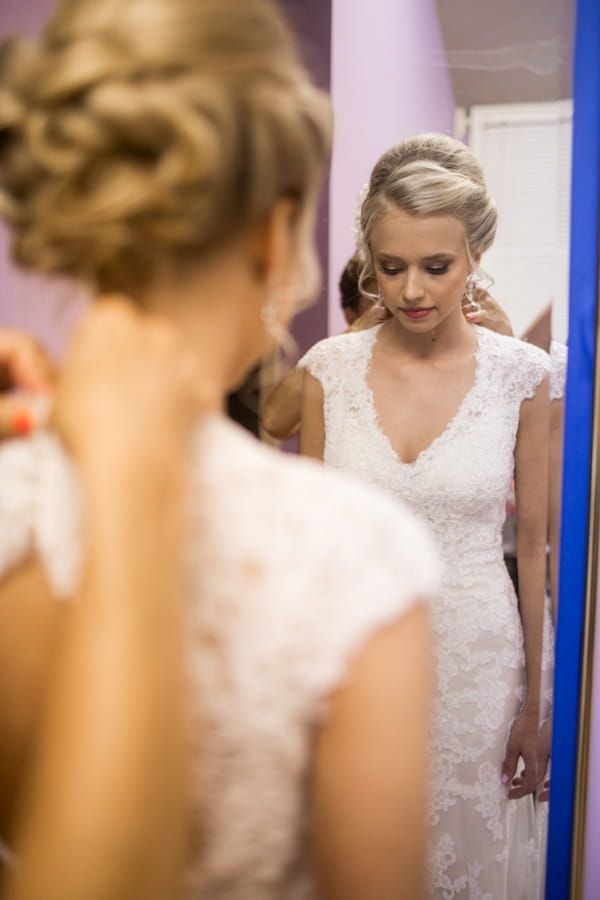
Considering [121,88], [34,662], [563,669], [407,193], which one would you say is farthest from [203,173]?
[563,669]

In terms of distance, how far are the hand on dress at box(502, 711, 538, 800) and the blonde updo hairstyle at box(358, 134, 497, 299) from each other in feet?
2.15

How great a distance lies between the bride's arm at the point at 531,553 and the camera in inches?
46.3

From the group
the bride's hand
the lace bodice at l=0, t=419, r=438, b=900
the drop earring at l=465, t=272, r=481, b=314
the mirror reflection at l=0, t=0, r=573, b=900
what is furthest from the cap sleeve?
the drop earring at l=465, t=272, r=481, b=314

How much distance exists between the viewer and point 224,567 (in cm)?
62

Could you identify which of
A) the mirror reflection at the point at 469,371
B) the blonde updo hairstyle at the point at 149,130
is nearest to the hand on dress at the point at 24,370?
the blonde updo hairstyle at the point at 149,130

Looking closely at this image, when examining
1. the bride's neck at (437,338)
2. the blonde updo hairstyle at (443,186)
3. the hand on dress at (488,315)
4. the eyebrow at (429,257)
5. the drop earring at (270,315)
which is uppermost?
the blonde updo hairstyle at (443,186)

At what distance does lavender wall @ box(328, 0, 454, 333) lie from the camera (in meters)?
1.15

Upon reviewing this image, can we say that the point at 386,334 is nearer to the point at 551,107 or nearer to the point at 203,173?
the point at 551,107

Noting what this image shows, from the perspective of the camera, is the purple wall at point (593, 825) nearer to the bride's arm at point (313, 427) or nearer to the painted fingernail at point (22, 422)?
the bride's arm at point (313, 427)

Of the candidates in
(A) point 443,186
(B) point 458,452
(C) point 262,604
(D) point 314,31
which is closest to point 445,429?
(B) point 458,452

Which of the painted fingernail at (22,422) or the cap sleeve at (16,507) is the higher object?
the painted fingernail at (22,422)

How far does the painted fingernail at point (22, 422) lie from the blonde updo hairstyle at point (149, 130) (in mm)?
131

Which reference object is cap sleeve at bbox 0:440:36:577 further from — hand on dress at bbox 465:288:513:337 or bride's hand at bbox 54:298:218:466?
hand on dress at bbox 465:288:513:337

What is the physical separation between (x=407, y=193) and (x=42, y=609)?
77cm
